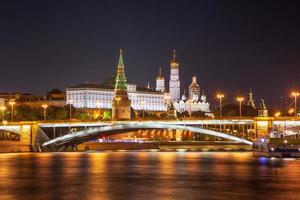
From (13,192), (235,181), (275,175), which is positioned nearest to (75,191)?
(13,192)

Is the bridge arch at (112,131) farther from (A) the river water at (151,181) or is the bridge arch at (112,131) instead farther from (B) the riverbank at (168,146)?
(A) the river water at (151,181)

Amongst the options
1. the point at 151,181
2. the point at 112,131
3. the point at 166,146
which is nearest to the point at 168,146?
the point at 166,146

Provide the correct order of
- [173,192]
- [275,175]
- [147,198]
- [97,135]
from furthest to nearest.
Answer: [97,135]
[275,175]
[173,192]
[147,198]

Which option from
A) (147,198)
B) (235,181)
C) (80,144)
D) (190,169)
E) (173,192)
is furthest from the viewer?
(80,144)

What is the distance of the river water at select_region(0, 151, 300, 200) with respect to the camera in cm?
4772

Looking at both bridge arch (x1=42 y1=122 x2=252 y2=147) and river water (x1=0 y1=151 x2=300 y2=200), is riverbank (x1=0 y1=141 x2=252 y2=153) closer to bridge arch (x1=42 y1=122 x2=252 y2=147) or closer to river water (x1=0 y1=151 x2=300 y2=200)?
bridge arch (x1=42 y1=122 x2=252 y2=147)

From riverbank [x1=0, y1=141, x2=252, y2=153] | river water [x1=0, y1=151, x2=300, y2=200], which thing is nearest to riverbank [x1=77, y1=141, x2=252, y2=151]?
riverbank [x1=0, y1=141, x2=252, y2=153]

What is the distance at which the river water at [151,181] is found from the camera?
157 feet

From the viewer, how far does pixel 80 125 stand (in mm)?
124812

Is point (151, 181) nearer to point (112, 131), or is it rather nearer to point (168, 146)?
point (112, 131)

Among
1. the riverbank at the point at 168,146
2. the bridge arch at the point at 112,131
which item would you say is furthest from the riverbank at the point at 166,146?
the bridge arch at the point at 112,131

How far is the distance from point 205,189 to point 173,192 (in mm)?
2800

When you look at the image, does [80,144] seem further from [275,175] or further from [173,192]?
[173,192]

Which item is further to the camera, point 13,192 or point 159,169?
point 159,169
